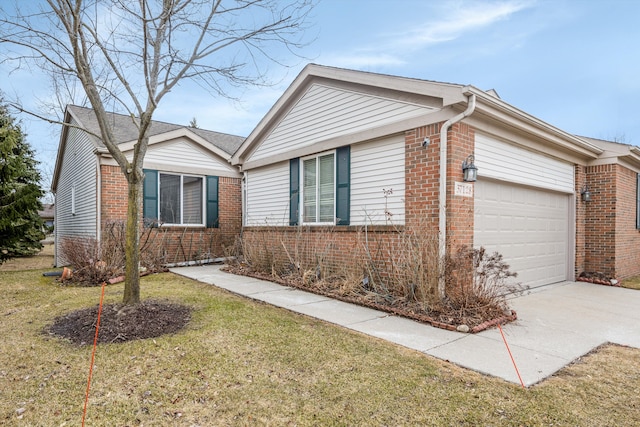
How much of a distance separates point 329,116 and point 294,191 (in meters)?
1.94

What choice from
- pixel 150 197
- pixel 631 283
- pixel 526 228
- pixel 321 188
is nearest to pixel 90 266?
pixel 150 197

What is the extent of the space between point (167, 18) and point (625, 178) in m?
10.5

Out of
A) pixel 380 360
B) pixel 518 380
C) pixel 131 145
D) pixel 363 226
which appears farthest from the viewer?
pixel 131 145

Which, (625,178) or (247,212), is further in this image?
(247,212)

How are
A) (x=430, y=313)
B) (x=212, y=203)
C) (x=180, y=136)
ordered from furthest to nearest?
(x=212, y=203), (x=180, y=136), (x=430, y=313)

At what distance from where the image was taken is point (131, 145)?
10180mm

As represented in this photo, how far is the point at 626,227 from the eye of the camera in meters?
9.02

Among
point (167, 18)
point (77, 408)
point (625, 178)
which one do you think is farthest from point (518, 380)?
point (625, 178)

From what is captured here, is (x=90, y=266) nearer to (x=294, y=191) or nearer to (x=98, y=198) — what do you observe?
(x=98, y=198)

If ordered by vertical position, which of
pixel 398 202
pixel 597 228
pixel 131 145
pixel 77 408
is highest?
pixel 131 145

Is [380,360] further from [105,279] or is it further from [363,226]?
[105,279]

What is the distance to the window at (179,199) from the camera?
1032 centimetres

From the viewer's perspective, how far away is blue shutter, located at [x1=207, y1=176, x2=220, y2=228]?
1155 cm

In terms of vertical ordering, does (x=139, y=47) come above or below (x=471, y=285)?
above
